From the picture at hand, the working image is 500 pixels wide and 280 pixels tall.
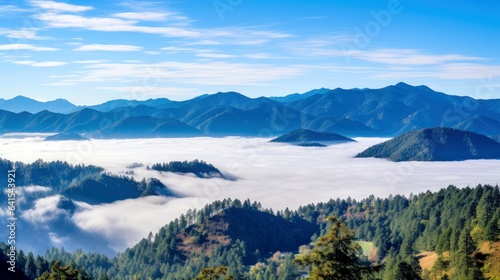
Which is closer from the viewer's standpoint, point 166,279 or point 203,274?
point 203,274

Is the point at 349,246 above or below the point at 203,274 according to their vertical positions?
above

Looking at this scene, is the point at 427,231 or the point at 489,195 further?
the point at 427,231

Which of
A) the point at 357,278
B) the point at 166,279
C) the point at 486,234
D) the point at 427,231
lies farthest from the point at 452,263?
the point at 166,279

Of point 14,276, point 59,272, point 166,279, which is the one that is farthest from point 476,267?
point 166,279

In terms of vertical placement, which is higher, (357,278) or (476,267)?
(357,278)

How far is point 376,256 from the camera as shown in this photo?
195 metres

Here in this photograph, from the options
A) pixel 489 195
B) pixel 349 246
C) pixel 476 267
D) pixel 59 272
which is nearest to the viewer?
pixel 349 246

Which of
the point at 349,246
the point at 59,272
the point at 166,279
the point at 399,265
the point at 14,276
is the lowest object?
the point at 166,279

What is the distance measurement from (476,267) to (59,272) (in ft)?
270

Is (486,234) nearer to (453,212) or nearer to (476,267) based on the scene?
(476,267)

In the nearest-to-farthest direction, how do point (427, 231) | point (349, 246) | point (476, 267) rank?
point (349, 246) < point (476, 267) < point (427, 231)

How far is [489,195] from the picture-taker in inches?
6486

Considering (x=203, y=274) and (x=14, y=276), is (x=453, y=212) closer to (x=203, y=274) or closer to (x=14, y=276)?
(x=14, y=276)

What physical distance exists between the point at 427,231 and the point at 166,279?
311ft
